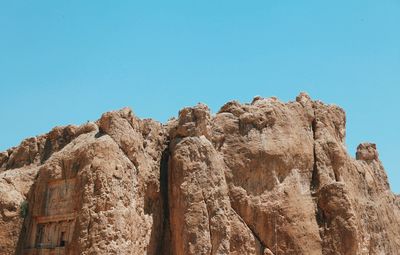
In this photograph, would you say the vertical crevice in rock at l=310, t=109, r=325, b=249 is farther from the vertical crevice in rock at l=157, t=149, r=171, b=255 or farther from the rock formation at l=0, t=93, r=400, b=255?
the vertical crevice in rock at l=157, t=149, r=171, b=255

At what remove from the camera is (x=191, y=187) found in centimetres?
1755

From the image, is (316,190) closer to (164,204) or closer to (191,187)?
(191,187)

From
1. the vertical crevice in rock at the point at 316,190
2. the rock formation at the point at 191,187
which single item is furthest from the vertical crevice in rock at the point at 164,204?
the vertical crevice in rock at the point at 316,190

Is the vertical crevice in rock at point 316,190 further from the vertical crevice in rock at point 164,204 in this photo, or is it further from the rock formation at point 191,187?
the vertical crevice in rock at point 164,204

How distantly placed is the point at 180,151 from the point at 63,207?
3.97m

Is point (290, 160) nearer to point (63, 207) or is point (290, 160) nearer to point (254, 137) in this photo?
point (254, 137)

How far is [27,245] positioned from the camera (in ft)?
56.1

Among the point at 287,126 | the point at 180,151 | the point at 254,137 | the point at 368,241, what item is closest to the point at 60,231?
the point at 180,151

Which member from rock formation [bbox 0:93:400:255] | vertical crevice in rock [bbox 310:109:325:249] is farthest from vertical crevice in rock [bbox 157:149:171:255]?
vertical crevice in rock [bbox 310:109:325:249]

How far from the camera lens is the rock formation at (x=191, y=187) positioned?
1612 cm

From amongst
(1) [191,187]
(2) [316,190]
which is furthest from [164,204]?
(2) [316,190]

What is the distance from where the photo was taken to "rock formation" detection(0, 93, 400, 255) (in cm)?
1612

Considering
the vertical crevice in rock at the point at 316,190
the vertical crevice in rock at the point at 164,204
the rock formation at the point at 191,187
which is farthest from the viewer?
the vertical crevice in rock at the point at 316,190

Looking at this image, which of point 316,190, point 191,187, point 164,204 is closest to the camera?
point 191,187
